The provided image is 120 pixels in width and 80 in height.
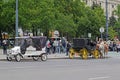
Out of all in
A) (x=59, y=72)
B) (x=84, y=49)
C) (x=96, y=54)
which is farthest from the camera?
(x=96, y=54)

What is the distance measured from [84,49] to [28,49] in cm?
615

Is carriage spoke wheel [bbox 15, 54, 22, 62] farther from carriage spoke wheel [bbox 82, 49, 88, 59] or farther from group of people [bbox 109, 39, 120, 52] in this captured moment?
group of people [bbox 109, 39, 120, 52]

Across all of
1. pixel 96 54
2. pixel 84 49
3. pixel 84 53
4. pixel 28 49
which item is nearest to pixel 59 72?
pixel 28 49

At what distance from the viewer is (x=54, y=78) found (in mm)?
18594

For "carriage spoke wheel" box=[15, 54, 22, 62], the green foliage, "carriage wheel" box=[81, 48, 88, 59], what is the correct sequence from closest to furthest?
"carriage spoke wheel" box=[15, 54, 22, 62] → "carriage wheel" box=[81, 48, 88, 59] → the green foliage

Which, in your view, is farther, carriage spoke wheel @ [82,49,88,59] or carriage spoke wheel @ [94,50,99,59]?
carriage spoke wheel @ [94,50,99,59]


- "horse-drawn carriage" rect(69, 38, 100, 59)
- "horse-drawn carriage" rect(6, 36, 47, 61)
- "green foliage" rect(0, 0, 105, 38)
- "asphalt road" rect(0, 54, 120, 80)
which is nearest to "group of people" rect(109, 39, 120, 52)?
"green foliage" rect(0, 0, 105, 38)

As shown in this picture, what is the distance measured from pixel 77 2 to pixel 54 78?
227 feet

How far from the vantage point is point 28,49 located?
3594 centimetres

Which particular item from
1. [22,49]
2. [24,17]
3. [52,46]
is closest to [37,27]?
[24,17]

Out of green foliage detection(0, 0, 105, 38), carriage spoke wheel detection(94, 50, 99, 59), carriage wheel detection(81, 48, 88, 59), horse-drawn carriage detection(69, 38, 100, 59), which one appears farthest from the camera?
green foliage detection(0, 0, 105, 38)

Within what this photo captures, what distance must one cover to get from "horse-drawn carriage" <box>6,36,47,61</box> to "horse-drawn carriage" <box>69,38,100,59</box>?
4.30 meters

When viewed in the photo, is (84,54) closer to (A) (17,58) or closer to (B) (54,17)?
(A) (17,58)

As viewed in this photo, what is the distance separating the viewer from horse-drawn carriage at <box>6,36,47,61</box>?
3547 cm
